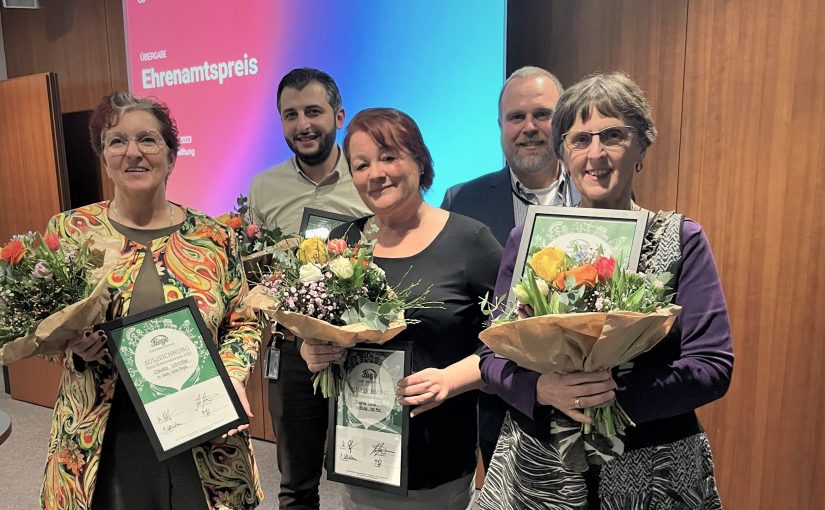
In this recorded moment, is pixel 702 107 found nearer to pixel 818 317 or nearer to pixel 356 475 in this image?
pixel 818 317

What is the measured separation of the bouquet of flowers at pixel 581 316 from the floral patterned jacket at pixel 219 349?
3.10 ft

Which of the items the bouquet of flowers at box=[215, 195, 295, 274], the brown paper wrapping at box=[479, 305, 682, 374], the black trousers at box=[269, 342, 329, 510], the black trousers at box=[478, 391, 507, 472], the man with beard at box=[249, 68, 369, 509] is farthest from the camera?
the man with beard at box=[249, 68, 369, 509]

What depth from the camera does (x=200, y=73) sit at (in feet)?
12.5

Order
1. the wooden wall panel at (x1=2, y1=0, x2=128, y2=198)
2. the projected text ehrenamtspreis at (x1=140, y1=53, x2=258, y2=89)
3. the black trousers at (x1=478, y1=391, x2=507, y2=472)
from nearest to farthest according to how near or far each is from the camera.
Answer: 1. the black trousers at (x1=478, y1=391, x2=507, y2=472)
2. the projected text ehrenamtspreis at (x1=140, y1=53, x2=258, y2=89)
3. the wooden wall panel at (x1=2, y1=0, x2=128, y2=198)

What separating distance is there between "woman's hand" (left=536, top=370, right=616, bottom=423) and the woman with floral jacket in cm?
93

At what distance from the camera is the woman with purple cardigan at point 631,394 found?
1.11 metres

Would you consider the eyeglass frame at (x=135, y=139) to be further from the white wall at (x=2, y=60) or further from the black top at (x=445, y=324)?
the white wall at (x=2, y=60)

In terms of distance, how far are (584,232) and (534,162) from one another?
40.6 inches

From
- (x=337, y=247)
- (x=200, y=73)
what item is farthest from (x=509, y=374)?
(x=200, y=73)

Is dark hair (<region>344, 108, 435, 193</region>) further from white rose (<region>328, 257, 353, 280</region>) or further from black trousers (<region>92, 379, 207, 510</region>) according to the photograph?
black trousers (<region>92, 379, 207, 510</region>)

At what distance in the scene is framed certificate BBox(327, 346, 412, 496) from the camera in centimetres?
143

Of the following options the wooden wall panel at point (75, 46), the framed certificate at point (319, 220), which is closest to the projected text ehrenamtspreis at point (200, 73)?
the wooden wall panel at point (75, 46)

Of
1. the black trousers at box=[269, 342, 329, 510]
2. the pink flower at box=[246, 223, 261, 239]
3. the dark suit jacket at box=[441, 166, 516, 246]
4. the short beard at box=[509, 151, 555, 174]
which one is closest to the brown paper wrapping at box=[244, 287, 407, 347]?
the black trousers at box=[269, 342, 329, 510]
